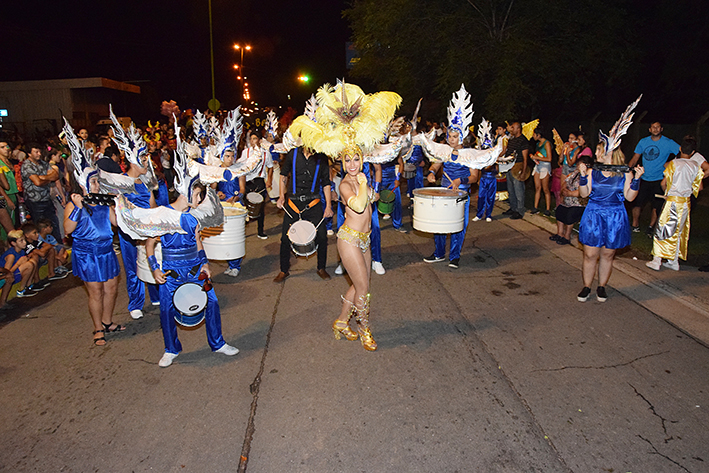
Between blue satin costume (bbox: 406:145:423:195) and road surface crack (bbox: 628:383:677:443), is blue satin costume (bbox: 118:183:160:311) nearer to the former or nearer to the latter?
road surface crack (bbox: 628:383:677:443)

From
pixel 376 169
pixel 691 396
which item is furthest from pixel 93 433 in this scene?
pixel 376 169

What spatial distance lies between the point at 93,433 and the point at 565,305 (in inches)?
202

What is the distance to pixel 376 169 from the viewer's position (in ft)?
25.2

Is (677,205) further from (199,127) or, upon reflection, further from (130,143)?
(199,127)

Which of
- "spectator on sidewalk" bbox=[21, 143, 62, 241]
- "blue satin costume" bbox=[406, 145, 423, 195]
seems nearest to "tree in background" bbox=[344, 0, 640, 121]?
"blue satin costume" bbox=[406, 145, 423, 195]

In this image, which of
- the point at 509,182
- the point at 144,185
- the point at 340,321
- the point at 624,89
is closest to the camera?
the point at 340,321

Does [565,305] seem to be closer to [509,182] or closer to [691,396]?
[691,396]

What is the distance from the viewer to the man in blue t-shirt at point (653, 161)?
846 cm

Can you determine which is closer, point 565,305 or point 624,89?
point 565,305

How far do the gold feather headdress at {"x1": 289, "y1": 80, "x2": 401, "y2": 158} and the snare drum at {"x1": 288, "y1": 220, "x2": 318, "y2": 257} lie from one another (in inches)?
46.7

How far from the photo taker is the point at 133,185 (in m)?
5.34

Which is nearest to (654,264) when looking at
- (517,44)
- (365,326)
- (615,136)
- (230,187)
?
(615,136)

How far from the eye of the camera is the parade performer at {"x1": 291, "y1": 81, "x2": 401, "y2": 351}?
4.73 meters

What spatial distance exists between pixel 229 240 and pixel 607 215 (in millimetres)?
4612
